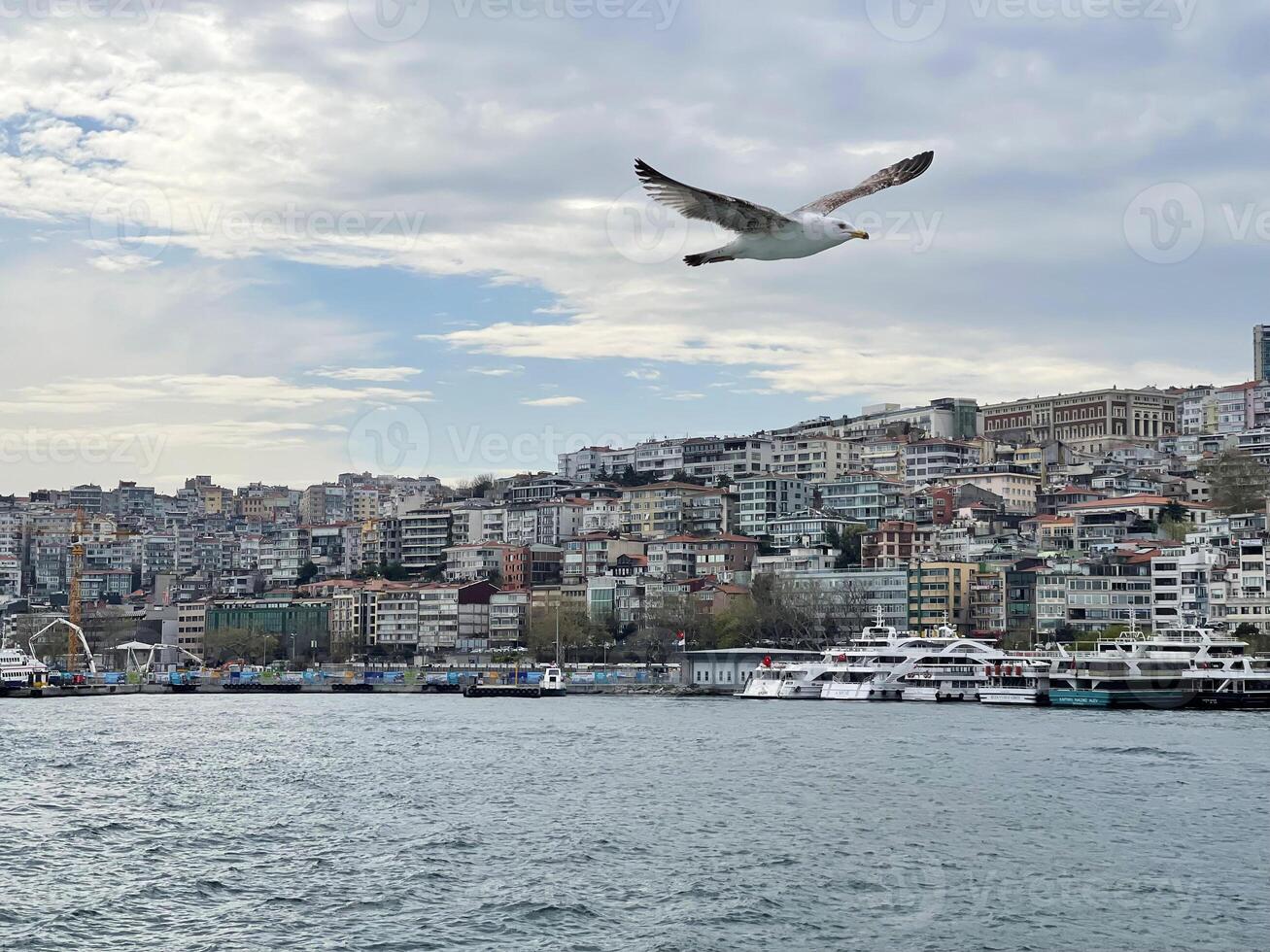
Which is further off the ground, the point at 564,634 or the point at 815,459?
the point at 815,459

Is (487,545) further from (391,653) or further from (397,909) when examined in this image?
(397,909)

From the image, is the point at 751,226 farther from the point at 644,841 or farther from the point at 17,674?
the point at 17,674

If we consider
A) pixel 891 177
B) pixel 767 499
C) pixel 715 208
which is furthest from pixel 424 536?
pixel 715 208

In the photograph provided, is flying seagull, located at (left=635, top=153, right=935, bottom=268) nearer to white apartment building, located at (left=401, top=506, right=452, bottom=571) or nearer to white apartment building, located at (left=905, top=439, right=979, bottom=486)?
white apartment building, located at (left=905, top=439, right=979, bottom=486)

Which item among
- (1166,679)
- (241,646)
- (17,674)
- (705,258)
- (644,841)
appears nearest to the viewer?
(705,258)

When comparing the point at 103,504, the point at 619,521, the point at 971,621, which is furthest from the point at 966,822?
the point at 103,504


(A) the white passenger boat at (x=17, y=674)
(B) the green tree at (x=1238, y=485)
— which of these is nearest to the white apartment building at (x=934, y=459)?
(B) the green tree at (x=1238, y=485)

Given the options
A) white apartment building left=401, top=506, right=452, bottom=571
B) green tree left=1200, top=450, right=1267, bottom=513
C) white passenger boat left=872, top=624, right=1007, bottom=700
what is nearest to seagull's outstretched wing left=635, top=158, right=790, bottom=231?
white passenger boat left=872, top=624, right=1007, bottom=700
